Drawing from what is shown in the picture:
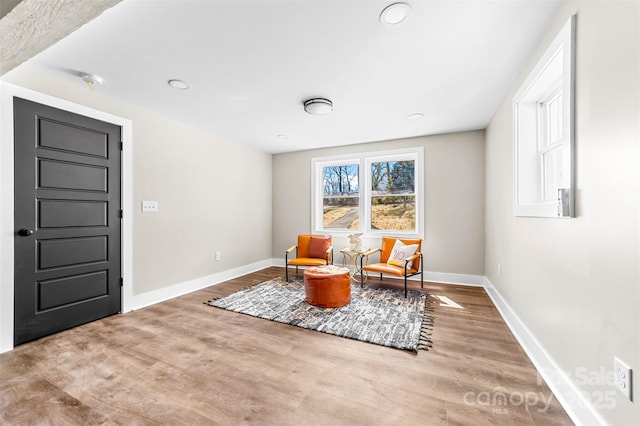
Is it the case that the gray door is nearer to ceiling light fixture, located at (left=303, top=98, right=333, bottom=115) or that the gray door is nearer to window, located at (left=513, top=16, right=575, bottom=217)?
ceiling light fixture, located at (left=303, top=98, right=333, bottom=115)

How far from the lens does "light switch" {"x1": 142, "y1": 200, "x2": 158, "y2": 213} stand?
3.22m

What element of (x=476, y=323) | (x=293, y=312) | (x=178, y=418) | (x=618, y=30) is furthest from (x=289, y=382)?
(x=618, y=30)

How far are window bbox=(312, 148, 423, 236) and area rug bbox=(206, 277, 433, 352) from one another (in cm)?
141

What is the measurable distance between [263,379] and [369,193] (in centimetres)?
369

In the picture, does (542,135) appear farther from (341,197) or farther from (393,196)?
(341,197)

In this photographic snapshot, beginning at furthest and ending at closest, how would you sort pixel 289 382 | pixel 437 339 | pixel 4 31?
pixel 437 339, pixel 289 382, pixel 4 31

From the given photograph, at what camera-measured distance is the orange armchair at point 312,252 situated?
4184mm

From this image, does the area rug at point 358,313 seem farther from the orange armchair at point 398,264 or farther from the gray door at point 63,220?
the gray door at point 63,220

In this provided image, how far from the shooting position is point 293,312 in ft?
9.68

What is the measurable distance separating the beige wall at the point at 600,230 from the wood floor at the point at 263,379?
1.41 ft

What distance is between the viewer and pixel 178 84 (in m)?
2.60

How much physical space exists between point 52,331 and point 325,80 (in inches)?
140

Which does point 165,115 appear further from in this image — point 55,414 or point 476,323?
point 476,323

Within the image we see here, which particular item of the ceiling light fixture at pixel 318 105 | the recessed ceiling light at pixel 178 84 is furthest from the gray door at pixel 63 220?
the ceiling light fixture at pixel 318 105
